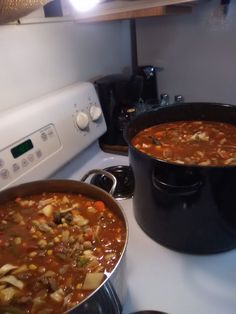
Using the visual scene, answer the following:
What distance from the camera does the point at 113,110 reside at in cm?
108

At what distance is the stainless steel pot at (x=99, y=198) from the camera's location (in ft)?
1.33

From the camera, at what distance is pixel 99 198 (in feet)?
2.08

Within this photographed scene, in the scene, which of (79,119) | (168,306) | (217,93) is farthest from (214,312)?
(217,93)

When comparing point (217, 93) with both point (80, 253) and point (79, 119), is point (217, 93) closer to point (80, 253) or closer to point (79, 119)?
point (79, 119)

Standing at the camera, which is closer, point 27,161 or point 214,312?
point 214,312

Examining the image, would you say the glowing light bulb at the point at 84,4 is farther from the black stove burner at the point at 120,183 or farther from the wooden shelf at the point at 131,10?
the black stove burner at the point at 120,183

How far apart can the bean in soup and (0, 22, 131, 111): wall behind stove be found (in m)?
0.36

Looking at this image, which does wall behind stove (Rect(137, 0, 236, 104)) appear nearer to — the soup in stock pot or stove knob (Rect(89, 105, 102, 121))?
stove knob (Rect(89, 105, 102, 121))

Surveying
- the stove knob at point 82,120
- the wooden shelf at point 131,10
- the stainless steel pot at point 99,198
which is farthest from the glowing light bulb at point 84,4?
the stainless steel pot at point 99,198

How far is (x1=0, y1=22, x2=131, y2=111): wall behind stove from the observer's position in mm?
814

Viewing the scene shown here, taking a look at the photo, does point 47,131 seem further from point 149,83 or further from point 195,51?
point 195,51

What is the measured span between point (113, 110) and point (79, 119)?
201mm

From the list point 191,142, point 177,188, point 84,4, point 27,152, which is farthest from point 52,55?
point 177,188

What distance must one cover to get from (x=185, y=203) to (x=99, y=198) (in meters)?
0.18
